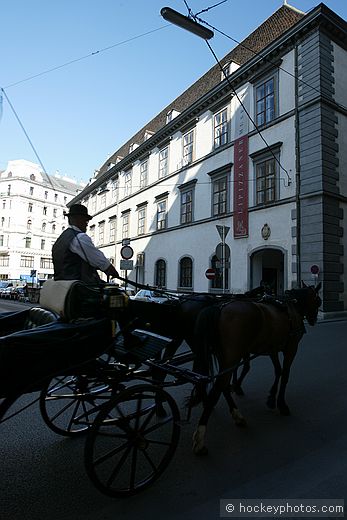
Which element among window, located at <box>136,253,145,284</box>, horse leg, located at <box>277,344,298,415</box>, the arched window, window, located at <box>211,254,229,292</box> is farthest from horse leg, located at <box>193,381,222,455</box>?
window, located at <box>136,253,145,284</box>

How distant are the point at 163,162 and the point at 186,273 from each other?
921cm

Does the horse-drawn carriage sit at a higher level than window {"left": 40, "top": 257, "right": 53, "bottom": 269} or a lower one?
lower

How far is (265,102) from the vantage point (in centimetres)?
1842

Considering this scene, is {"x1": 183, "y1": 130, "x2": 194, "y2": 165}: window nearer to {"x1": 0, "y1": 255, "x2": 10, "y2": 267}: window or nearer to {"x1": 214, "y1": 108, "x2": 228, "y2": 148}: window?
{"x1": 214, "y1": 108, "x2": 228, "y2": 148}: window

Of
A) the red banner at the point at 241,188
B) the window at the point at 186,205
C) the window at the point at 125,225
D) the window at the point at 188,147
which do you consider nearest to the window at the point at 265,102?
the red banner at the point at 241,188

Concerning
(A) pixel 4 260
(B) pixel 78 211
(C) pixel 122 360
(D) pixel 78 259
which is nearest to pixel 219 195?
(B) pixel 78 211

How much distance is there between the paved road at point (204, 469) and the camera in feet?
7.99

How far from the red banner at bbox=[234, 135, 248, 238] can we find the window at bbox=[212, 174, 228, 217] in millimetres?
979

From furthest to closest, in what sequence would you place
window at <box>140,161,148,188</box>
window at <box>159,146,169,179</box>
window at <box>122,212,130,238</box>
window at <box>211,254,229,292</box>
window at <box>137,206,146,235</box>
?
window at <box>122,212,130,238</box>, window at <box>140,161,148,188</box>, window at <box>137,206,146,235</box>, window at <box>159,146,169,179</box>, window at <box>211,254,229,292</box>

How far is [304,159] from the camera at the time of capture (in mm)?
16016

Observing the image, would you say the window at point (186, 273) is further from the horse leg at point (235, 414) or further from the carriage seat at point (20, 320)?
the carriage seat at point (20, 320)

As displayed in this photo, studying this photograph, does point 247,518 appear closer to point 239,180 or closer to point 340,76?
point 239,180

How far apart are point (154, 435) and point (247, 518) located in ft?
4.47

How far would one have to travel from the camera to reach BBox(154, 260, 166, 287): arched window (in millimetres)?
25141
